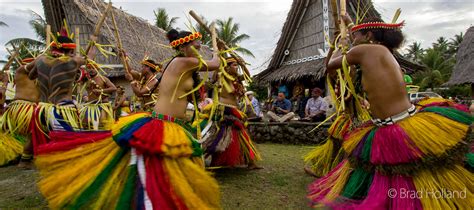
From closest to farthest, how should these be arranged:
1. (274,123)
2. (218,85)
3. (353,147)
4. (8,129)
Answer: (353,147) < (218,85) < (8,129) < (274,123)

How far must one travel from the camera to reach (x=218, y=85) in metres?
3.17

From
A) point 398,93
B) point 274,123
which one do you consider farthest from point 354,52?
point 274,123

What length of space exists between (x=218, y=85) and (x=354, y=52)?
1.28 metres

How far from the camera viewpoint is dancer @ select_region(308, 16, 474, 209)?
213 centimetres

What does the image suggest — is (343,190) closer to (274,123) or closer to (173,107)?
(173,107)

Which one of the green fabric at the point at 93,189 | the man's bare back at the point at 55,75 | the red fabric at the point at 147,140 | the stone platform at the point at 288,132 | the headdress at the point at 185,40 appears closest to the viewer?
the green fabric at the point at 93,189

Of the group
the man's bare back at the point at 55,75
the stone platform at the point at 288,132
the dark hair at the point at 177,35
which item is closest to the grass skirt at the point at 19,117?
the man's bare back at the point at 55,75

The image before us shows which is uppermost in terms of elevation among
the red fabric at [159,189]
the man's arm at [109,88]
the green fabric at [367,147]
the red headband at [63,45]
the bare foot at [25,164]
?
the red headband at [63,45]

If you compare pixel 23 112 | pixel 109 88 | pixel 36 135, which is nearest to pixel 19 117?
pixel 23 112

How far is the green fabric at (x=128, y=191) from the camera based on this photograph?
211 cm

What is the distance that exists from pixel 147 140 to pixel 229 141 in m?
1.97

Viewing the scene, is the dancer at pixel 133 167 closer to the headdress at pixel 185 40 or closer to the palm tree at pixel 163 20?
the headdress at pixel 185 40

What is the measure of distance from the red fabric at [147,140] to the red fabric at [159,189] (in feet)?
0.27

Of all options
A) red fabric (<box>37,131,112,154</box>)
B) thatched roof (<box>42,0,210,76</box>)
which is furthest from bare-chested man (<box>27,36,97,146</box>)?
thatched roof (<box>42,0,210,76</box>)
